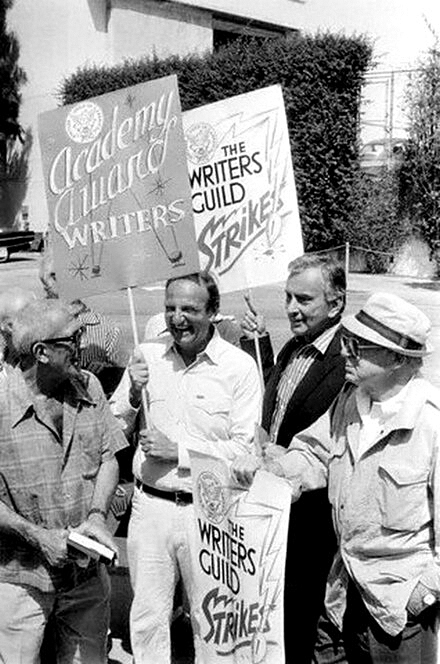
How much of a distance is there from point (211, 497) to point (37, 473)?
546 millimetres

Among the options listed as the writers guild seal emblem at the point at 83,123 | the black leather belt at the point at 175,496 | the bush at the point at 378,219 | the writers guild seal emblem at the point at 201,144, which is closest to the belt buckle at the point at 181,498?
the black leather belt at the point at 175,496

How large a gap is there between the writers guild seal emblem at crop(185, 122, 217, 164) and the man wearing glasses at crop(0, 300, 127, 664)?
1625 millimetres

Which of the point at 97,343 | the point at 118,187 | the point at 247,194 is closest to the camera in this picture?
the point at 118,187

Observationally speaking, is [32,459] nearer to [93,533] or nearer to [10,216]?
[93,533]

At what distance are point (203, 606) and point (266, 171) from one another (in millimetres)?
2115

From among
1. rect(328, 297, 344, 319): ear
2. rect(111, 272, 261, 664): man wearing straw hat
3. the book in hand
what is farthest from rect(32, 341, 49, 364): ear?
rect(328, 297, 344, 319): ear

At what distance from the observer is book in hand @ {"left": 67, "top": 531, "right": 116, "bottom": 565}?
3170mm

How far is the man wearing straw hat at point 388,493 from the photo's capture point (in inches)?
121

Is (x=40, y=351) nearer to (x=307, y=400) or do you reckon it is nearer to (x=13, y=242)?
(x=307, y=400)

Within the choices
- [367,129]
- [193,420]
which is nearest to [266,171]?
A: [193,420]

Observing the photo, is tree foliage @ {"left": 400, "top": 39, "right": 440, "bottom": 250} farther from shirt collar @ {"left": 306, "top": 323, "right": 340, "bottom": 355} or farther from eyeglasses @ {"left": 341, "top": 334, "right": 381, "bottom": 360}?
eyeglasses @ {"left": 341, "top": 334, "right": 381, "bottom": 360}

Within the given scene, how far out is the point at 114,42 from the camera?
80.1ft

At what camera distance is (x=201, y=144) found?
484 cm

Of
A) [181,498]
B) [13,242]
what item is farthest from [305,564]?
[13,242]
